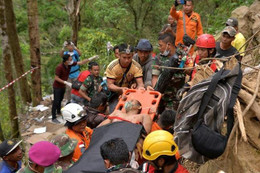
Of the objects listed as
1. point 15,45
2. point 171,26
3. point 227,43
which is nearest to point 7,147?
point 227,43

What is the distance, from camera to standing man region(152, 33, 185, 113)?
4793mm

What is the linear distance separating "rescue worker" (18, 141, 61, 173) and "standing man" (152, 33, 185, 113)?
2.47m

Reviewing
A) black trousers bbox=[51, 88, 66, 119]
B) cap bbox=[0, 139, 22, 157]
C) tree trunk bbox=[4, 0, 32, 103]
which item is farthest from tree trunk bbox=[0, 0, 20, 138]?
cap bbox=[0, 139, 22, 157]

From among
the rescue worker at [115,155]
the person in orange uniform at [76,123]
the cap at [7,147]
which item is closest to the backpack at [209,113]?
the rescue worker at [115,155]

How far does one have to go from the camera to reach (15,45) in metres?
9.48

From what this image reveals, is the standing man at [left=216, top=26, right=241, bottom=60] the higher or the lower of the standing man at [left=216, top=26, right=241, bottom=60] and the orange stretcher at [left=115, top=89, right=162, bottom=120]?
the higher

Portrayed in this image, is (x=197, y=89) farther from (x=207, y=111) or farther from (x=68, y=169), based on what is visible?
(x=68, y=169)

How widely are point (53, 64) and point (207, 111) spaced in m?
15.3

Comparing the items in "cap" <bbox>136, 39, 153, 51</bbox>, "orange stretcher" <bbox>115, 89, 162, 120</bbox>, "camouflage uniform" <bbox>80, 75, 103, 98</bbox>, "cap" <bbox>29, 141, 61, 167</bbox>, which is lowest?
"camouflage uniform" <bbox>80, 75, 103, 98</bbox>

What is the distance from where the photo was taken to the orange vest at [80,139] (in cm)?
349

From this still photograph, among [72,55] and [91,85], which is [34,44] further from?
[91,85]

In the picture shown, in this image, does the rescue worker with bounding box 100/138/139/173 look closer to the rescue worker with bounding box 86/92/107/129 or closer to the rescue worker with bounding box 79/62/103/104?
the rescue worker with bounding box 86/92/107/129

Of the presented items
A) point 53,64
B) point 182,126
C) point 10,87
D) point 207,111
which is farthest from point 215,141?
point 53,64

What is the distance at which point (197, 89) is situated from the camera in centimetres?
246
